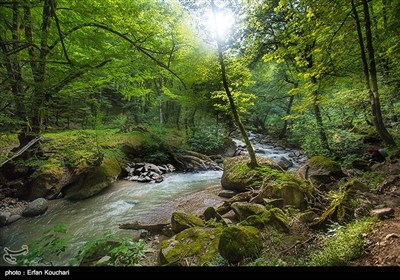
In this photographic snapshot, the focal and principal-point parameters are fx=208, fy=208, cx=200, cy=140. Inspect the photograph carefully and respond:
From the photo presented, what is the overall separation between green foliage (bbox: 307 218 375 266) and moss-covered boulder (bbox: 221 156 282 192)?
11.9ft

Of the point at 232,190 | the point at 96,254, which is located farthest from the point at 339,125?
the point at 96,254

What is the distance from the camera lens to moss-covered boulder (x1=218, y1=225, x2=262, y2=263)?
3047 millimetres

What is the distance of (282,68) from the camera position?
16438 millimetres

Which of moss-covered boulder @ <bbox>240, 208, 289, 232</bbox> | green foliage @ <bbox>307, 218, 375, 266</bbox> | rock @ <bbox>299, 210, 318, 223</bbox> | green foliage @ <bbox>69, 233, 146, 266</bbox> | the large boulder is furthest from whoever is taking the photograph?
the large boulder

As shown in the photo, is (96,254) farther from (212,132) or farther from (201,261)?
(212,132)

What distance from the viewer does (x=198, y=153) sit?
1467 cm

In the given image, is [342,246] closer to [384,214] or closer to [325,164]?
[384,214]

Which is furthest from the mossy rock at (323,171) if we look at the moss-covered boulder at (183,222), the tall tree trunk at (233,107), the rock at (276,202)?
the moss-covered boulder at (183,222)

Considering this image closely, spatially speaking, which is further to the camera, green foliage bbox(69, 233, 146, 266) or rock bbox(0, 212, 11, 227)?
rock bbox(0, 212, 11, 227)

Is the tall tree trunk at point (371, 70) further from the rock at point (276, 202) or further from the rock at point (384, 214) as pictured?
the rock at point (276, 202)

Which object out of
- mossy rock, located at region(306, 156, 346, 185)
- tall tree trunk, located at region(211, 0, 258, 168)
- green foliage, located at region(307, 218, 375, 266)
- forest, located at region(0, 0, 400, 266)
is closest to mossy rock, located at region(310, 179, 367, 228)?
forest, located at region(0, 0, 400, 266)

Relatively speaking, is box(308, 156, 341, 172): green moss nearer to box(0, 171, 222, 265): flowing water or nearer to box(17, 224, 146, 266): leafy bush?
box(0, 171, 222, 265): flowing water

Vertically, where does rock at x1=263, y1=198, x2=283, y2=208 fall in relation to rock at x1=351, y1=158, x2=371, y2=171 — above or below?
below

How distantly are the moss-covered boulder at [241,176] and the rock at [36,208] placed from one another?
624 cm
